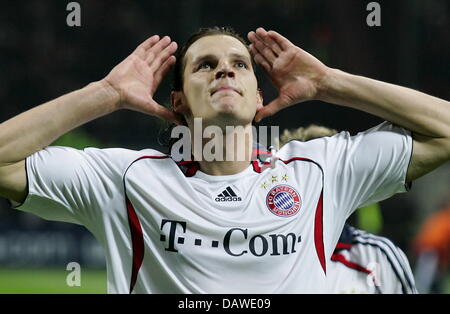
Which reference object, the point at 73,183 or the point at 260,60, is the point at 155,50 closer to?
the point at 260,60

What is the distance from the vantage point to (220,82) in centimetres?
285

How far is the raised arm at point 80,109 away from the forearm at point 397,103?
2.43 feet

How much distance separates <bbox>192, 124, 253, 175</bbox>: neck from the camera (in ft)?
9.68

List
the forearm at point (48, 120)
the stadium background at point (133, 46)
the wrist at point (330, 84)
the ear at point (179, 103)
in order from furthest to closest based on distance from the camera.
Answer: the stadium background at point (133, 46) < the ear at point (179, 103) < the wrist at point (330, 84) < the forearm at point (48, 120)

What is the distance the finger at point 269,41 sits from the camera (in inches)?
119

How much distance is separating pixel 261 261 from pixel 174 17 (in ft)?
16.9

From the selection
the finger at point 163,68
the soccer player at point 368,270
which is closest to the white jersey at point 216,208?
the finger at point 163,68

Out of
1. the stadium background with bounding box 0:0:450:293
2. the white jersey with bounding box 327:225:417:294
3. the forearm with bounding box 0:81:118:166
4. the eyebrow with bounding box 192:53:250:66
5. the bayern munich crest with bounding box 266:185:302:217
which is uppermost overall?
the stadium background with bounding box 0:0:450:293

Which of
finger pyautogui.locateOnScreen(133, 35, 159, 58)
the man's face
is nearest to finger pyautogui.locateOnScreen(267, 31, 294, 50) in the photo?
the man's face

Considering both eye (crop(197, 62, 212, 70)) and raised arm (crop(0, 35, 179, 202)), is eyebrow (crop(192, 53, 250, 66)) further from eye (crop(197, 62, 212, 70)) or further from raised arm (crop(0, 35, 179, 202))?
raised arm (crop(0, 35, 179, 202))

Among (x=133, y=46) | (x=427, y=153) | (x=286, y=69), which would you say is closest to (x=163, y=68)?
(x=286, y=69)

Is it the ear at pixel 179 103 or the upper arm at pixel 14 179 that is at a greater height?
the ear at pixel 179 103

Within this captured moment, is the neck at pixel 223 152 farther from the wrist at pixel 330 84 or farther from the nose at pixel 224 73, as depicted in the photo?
the wrist at pixel 330 84

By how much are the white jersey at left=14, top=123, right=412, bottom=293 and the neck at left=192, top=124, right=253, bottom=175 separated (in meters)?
0.05
